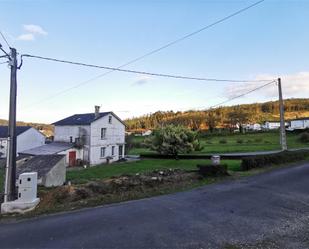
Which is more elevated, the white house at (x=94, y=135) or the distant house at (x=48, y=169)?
the white house at (x=94, y=135)

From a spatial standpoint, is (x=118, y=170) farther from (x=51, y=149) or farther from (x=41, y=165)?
(x=51, y=149)

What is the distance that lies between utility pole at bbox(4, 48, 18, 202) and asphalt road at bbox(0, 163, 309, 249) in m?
2.61

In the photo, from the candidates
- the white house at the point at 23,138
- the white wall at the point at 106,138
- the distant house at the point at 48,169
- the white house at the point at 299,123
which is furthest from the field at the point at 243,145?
the distant house at the point at 48,169

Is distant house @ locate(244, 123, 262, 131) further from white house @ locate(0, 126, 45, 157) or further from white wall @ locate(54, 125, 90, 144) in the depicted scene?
white wall @ locate(54, 125, 90, 144)

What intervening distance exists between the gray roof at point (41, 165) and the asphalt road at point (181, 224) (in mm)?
12589

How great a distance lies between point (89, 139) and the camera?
4588 centimetres

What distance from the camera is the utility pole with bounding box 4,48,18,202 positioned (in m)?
12.0

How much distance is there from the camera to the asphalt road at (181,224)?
7.44 meters

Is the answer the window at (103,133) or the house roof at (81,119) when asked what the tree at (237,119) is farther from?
the window at (103,133)

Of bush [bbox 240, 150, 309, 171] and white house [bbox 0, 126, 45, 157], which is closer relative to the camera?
bush [bbox 240, 150, 309, 171]

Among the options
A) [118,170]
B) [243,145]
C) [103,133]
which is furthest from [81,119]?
[243,145]

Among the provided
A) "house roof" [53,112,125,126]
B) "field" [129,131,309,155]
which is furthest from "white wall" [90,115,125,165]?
"field" [129,131,309,155]

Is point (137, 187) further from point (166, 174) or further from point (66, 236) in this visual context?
point (66, 236)

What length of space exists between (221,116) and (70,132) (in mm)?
92012
